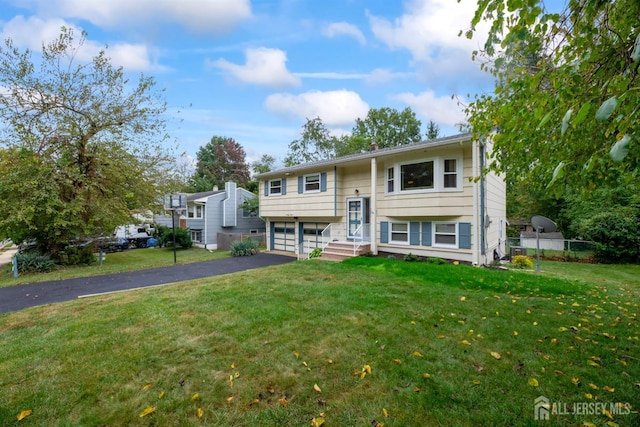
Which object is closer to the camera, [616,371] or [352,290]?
[616,371]

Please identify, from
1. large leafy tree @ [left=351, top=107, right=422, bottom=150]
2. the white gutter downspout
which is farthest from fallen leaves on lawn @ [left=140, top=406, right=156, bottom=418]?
large leafy tree @ [left=351, top=107, right=422, bottom=150]

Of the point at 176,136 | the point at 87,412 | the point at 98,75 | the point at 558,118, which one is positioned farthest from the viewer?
the point at 176,136

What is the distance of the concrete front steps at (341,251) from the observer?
12016 mm

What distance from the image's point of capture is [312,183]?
48.8 ft

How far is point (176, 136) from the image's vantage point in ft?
49.6

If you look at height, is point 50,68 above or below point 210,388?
above

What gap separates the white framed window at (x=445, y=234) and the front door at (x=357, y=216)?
3.17 meters

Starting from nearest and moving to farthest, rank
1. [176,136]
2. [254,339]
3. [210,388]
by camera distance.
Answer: [210,388]
[254,339]
[176,136]

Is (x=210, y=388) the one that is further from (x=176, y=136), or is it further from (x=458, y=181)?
(x=176, y=136)

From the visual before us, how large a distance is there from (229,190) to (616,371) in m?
22.3

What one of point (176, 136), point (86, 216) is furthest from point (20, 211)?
point (176, 136)

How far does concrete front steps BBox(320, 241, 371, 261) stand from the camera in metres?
12.0

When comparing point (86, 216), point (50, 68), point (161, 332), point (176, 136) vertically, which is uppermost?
point (50, 68)

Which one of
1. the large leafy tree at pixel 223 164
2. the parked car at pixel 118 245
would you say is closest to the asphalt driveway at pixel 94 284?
the parked car at pixel 118 245
